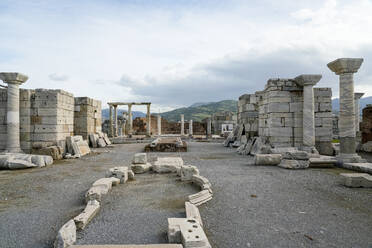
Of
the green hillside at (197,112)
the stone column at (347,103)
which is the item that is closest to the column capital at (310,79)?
the stone column at (347,103)

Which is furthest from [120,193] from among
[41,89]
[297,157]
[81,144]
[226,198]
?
[41,89]

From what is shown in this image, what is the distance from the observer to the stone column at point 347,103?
8.42m

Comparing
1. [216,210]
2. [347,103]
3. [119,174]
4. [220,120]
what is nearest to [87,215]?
[216,210]

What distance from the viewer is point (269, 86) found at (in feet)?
35.3

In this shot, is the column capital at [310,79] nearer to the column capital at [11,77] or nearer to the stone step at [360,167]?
the stone step at [360,167]

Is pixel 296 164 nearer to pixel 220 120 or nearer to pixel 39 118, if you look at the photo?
pixel 39 118

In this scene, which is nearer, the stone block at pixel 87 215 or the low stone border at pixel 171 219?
the low stone border at pixel 171 219

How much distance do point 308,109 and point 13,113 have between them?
13.4 metres

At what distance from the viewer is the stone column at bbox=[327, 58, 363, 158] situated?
27.6 feet

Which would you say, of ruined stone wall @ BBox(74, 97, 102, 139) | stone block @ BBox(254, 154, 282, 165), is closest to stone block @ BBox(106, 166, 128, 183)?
stone block @ BBox(254, 154, 282, 165)

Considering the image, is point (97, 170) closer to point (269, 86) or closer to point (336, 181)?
point (336, 181)

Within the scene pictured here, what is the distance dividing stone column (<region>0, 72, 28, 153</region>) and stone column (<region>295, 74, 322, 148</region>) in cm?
1283

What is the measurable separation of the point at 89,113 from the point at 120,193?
37.9ft

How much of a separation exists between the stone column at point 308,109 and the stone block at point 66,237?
10001 millimetres
